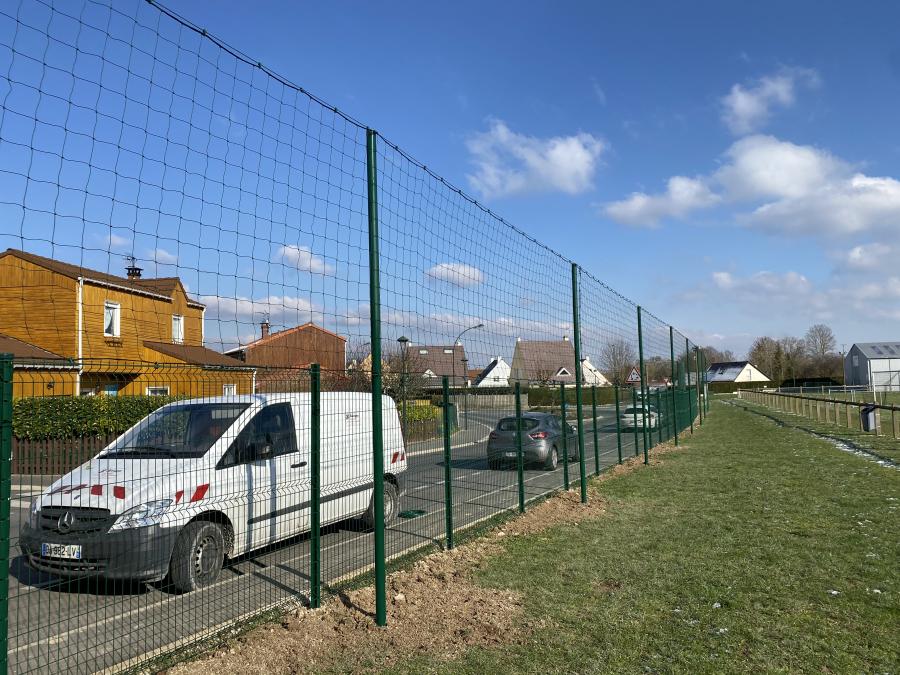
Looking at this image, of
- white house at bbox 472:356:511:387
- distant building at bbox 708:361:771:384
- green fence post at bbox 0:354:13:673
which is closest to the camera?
green fence post at bbox 0:354:13:673

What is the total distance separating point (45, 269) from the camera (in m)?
3.35

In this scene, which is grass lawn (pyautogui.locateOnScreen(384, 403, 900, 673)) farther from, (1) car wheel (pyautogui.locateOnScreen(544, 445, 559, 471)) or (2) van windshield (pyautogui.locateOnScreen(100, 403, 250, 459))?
(2) van windshield (pyautogui.locateOnScreen(100, 403, 250, 459))

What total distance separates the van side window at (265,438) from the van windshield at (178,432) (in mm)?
177

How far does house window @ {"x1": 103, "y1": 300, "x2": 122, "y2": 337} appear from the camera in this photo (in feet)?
12.5

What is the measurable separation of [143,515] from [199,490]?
576 mm

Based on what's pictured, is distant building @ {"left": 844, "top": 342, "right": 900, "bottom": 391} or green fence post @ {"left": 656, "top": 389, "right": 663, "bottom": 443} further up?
distant building @ {"left": 844, "top": 342, "right": 900, "bottom": 391}

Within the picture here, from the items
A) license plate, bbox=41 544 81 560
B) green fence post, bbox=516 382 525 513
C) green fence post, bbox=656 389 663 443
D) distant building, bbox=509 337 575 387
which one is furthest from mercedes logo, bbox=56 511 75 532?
green fence post, bbox=656 389 663 443

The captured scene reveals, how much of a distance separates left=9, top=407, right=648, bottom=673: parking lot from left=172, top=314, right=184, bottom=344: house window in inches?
47.6

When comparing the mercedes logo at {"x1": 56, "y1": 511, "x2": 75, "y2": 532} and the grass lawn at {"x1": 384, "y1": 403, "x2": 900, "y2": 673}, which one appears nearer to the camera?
the grass lawn at {"x1": 384, "y1": 403, "x2": 900, "y2": 673}

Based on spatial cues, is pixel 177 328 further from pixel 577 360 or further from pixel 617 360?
pixel 617 360

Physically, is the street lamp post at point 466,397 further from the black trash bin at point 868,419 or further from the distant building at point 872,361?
the distant building at point 872,361

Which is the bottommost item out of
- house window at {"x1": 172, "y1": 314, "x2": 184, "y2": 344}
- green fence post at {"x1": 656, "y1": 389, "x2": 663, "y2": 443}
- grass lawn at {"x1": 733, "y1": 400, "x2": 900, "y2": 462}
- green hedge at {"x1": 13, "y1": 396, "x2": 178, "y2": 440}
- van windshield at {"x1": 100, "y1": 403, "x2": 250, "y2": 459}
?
grass lawn at {"x1": 733, "y1": 400, "x2": 900, "y2": 462}

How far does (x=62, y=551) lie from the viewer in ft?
14.7

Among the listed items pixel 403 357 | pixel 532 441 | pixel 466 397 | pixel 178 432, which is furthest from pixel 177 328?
pixel 532 441
